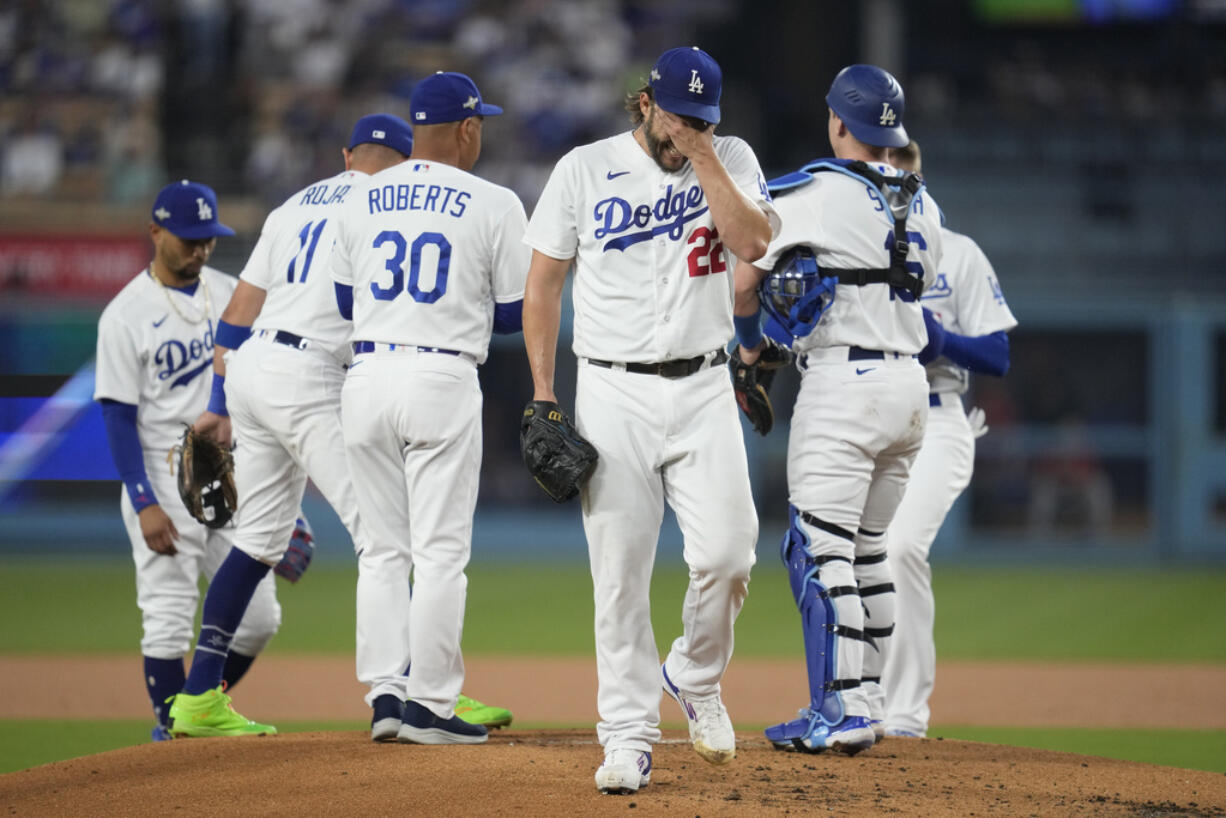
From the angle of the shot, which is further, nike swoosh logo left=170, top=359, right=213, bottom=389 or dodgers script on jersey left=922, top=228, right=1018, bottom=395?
nike swoosh logo left=170, top=359, right=213, bottom=389

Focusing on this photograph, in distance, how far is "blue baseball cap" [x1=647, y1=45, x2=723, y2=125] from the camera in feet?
14.3

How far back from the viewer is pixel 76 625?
10648 mm

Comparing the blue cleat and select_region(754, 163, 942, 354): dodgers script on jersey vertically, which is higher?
select_region(754, 163, 942, 354): dodgers script on jersey

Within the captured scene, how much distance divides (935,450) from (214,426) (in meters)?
2.97

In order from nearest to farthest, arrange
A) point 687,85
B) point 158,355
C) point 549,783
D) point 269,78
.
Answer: point 687,85 < point 549,783 < point 158,355 < point 269,78

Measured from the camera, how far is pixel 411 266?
203 inches

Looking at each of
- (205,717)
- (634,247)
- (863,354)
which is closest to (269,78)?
(205,717)

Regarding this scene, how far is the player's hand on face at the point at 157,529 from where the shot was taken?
232 inches

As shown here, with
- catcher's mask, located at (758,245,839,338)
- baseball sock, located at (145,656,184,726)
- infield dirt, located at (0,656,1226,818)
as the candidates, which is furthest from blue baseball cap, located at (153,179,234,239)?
catcher's mask, located at (758,245,839,338)

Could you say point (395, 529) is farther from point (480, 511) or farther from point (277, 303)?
point (480, 511)

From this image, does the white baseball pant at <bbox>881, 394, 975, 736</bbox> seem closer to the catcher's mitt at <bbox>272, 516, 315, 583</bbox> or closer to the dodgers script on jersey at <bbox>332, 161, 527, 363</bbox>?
the dodgers script on jersey at <bbox>332, 161, 527, 363</bbox>

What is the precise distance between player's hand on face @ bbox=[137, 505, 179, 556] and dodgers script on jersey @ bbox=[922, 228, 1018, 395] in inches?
127

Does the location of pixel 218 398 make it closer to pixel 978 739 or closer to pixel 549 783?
pixel 549 783

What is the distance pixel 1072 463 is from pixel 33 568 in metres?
10.4
